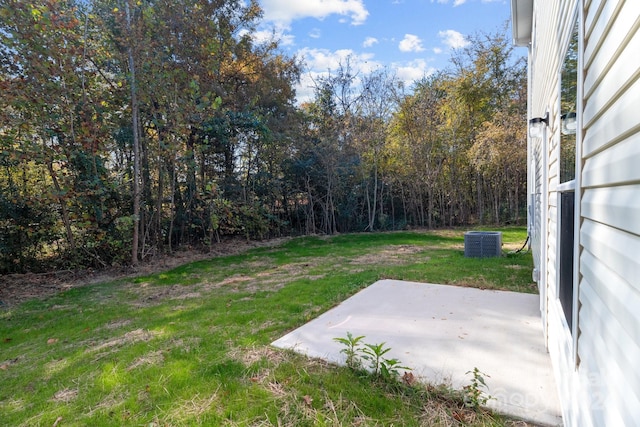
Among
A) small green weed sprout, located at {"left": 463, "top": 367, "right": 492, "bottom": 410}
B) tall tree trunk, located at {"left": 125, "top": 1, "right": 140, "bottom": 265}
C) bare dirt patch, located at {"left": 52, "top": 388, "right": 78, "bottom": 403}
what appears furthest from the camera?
tall tree trunk, located at {"left": 125, "top": 1, "right": 140, "bottom": 265}

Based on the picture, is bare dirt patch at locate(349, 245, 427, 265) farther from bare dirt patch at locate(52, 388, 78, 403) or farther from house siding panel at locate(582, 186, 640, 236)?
house siding panel at locate(582, 186, 640, 236)

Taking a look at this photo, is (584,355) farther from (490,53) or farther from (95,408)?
(490,53)

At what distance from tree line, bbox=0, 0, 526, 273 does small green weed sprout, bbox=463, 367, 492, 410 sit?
5.24m

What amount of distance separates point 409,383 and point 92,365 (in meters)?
2.10

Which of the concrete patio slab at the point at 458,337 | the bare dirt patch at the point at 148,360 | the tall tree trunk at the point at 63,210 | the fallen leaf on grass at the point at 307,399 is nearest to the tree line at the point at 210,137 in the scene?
the tall tree trunk at the point at 63,210

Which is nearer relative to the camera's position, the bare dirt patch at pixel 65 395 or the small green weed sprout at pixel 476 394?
the small green weed sprout at pixel 476 394

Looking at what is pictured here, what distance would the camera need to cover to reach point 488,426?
5.05 ft

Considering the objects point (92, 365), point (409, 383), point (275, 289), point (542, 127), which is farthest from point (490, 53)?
point (92, 365)

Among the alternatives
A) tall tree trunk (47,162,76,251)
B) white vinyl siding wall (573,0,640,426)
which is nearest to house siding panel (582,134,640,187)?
white vinyl siding wall (573,0,640,426)

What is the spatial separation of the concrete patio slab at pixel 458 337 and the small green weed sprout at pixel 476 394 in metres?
0.05

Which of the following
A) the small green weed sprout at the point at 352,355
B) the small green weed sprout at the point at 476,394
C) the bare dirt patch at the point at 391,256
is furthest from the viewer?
the bare dirt patch at the point at 391,256

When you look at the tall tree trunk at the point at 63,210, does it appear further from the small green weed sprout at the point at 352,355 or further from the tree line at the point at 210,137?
the small green weed sprout at the point at 352,355

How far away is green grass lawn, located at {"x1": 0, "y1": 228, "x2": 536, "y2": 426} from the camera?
1.72 metres

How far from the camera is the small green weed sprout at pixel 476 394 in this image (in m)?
1.69
